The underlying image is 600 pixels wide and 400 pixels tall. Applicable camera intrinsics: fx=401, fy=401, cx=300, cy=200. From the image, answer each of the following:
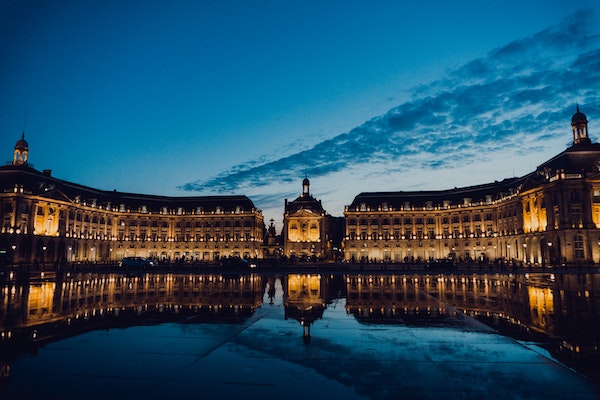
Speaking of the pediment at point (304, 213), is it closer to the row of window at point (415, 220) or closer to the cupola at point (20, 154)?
the row of window at point (415, 220)

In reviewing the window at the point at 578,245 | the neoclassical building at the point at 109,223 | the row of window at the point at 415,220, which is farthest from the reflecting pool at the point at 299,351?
the row of window at the point at 415,220

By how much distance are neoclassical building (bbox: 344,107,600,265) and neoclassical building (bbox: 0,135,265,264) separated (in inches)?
1370

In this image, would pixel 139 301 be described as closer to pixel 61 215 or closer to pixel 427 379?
pixel 427 379

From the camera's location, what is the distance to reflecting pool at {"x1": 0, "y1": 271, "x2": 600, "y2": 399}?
640cm

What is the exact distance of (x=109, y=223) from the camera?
108 meters

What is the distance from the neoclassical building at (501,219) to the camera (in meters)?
68.4

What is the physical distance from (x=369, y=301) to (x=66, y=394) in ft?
43.7

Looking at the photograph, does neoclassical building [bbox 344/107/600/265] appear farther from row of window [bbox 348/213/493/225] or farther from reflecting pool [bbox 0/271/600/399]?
reflecting pool [bbox 0/271/600/399]

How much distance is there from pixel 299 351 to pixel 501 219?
97.4 meters

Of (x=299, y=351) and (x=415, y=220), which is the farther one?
(x=415, y=220)

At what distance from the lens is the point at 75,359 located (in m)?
7.95

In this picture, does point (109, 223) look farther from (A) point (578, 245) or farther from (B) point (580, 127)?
(B) point (580, 127)

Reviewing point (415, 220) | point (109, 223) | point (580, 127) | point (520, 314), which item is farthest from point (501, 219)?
point (109, 223)

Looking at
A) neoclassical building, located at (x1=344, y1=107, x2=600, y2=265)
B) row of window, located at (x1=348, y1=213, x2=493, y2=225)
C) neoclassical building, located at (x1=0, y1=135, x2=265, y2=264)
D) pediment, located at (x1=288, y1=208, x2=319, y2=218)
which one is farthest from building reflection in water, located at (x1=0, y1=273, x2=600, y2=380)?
pediment, located at (x1=288, y1=208, x2=319, y2=218)
